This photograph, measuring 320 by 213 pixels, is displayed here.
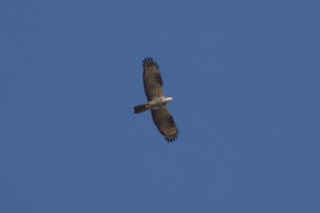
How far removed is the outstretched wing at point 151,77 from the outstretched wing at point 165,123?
122cm

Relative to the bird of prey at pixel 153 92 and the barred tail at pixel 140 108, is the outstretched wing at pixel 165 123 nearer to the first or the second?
the bird of prey at pixel 153 92

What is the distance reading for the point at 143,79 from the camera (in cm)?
4975

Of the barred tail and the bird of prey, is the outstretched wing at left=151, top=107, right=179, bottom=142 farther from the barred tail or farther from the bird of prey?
the barred tail

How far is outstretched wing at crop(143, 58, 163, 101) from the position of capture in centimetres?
4953

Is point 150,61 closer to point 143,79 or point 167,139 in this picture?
point 143,79

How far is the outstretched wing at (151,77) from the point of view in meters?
49.5

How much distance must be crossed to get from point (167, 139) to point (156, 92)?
2823mm

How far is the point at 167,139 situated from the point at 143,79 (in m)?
3.57

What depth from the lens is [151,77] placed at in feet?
163

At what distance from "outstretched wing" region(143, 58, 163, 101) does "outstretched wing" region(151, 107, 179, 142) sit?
122cm

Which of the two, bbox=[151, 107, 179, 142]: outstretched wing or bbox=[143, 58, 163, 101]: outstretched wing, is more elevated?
bbox=[143, 58, 163, 101]: outstretched wing

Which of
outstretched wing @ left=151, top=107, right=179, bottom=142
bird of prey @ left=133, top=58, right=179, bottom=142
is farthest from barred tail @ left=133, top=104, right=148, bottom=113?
outstretched wing @ left=151, top=107, right=179, bottom=142

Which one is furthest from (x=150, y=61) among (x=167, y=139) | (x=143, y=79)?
(x=167, y=139)

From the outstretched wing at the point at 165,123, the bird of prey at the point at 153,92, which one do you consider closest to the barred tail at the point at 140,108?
the bird of prey at the point at 153,92
